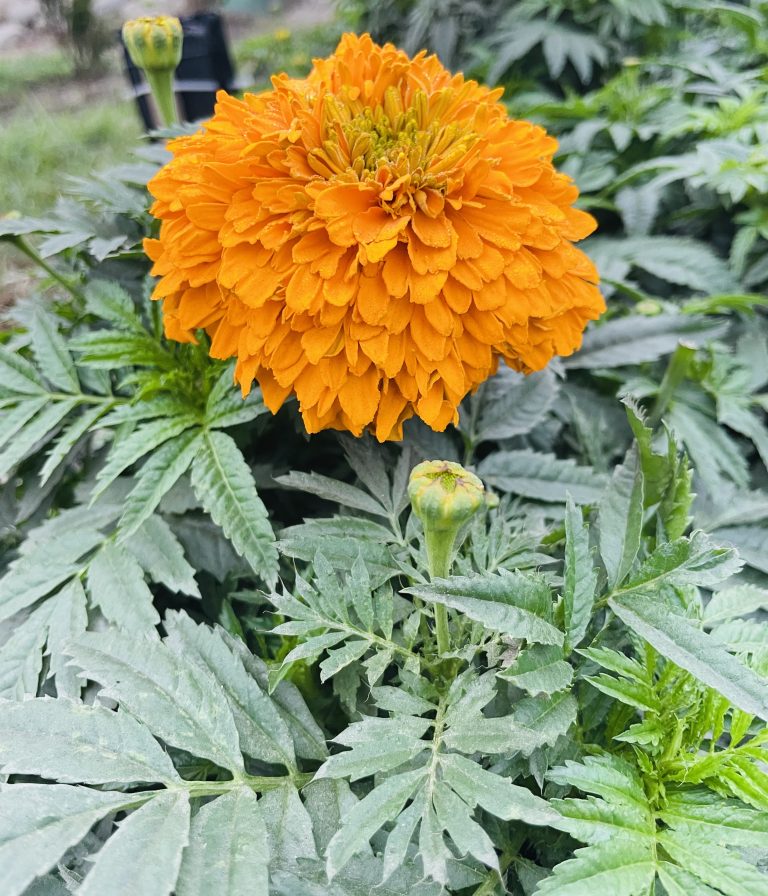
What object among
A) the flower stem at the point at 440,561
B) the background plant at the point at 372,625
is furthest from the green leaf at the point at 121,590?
the flower stem at the point at 440,561

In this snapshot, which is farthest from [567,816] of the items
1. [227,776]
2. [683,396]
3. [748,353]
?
[748,353]

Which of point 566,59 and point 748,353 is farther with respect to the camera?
→ point 566,59

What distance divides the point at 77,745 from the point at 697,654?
0.39 metres

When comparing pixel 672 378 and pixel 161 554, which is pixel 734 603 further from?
pixel 161 554

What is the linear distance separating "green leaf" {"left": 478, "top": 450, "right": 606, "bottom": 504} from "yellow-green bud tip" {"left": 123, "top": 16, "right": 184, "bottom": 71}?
570 mm

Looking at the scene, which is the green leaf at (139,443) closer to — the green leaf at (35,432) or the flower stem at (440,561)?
the green leaf at (35,432)

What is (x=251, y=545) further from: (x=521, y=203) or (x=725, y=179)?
(x=725, y=179)

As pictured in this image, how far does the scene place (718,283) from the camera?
0.96m

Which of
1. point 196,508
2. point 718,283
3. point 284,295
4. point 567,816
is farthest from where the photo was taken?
point 718,283

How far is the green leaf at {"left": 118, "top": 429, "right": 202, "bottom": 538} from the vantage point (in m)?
0.61

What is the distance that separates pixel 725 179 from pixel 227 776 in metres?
0.87

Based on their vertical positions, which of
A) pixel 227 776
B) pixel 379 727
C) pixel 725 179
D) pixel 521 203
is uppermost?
pixel 521 203

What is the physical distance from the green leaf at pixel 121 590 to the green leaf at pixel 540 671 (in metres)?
0.29

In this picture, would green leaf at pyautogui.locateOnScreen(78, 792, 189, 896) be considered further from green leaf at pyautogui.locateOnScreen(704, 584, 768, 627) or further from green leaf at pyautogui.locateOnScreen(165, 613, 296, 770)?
green leaf at pyautogui.locateOnScreen(704, 584, 768, 627)
